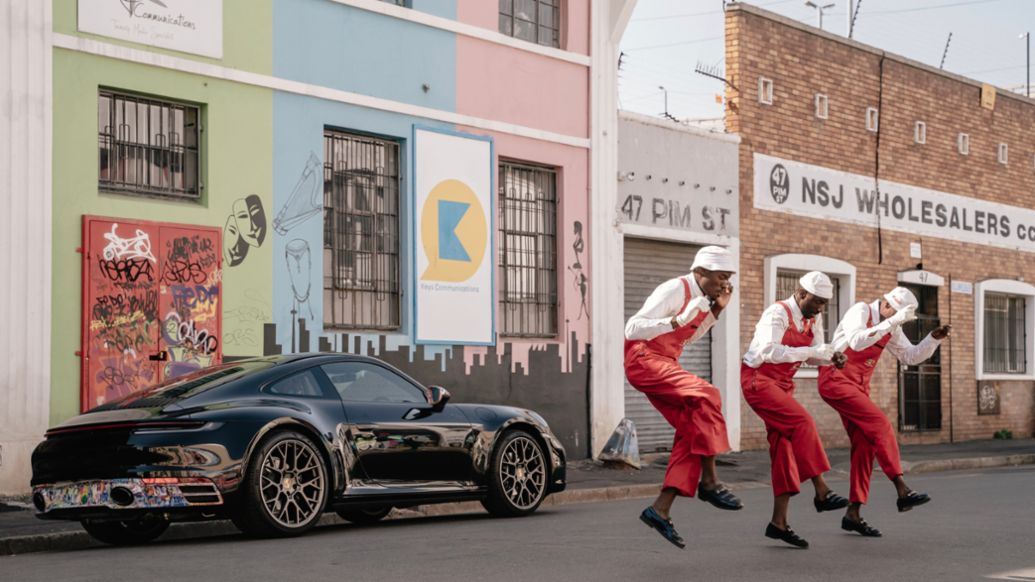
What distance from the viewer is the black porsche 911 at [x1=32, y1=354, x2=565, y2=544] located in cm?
976

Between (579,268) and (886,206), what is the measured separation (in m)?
8.77

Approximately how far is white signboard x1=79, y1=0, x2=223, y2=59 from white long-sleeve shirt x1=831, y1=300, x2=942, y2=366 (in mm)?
7398

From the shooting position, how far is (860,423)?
35.3ft

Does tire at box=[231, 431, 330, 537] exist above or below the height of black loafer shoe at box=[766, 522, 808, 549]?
above

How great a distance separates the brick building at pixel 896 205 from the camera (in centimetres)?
2344

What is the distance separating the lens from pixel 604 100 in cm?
2025

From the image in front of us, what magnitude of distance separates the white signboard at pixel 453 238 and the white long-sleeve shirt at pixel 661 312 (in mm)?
8500

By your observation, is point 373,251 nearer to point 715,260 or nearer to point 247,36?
point 247,36

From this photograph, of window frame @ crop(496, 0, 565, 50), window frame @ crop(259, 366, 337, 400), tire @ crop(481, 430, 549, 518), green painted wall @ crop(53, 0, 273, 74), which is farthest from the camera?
window frame @ crop(496, 0, 565, 50)

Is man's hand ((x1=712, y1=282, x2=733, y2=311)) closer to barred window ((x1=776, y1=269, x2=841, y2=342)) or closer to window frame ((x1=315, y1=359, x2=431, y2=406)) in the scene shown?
window frame ((x1=315, y1=359, x2=431, y2=406))

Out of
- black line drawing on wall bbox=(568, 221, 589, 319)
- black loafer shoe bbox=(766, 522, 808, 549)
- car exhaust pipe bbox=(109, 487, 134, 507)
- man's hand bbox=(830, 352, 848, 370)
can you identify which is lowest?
black loafer shoe bbox=(766, 522, 808, 549)

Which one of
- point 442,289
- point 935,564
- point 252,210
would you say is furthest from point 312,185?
point 935,564

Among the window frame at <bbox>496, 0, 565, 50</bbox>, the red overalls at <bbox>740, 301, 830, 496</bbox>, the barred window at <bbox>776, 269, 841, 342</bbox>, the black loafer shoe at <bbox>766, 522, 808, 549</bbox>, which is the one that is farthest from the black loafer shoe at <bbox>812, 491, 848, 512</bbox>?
the barred window at <bbox>776, 269, 841, 342</bbox>

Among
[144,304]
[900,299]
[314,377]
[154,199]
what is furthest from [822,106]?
[314,377]
